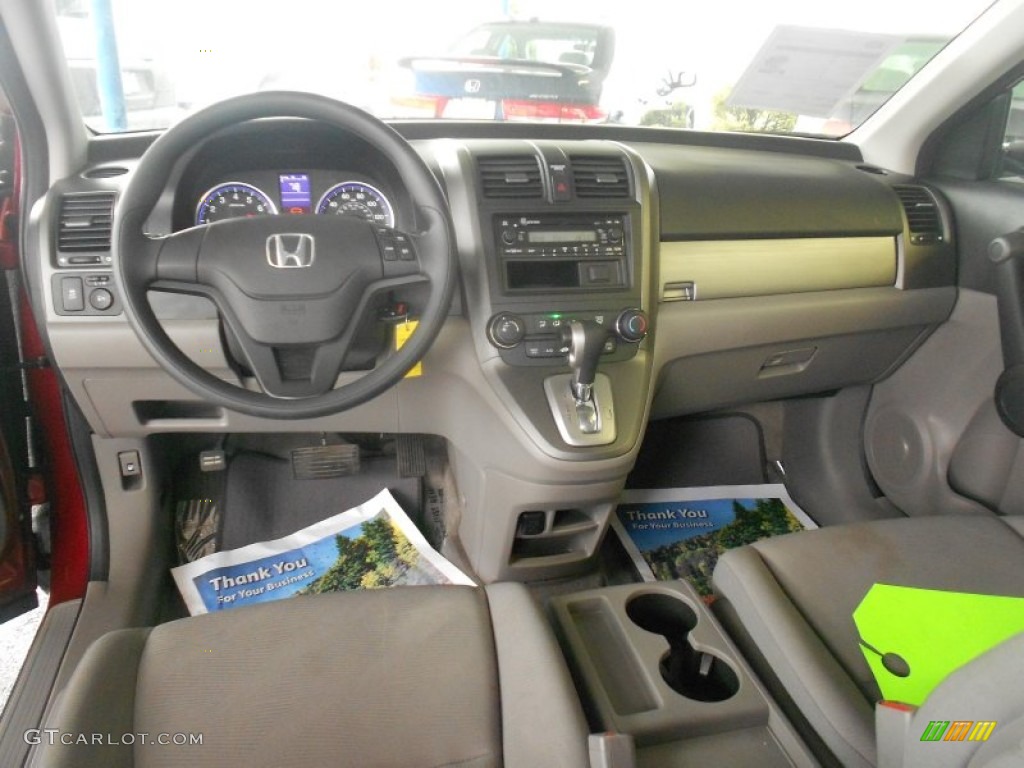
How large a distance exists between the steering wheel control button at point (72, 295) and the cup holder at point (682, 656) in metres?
0.98

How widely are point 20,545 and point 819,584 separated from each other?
137 cm

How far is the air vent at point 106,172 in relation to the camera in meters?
1.18

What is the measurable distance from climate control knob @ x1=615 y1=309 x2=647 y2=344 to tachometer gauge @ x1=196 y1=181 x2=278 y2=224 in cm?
60

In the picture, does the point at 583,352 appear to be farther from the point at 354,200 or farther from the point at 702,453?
the point at 702,453

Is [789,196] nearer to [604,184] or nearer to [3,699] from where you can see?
[604,184]

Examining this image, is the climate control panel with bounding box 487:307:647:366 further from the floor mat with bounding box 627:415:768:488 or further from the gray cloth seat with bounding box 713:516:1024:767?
the floor mat with bounding box 627:415:768:488

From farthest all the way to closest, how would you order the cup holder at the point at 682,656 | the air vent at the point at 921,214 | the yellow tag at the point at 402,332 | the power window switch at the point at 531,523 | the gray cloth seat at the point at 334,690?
1. the air vent at the point at 921,214
2. the power window switch at the point at 531,523
3. the yellow tag at the point at 402,332
4. the cup holder at the point at 682,656
5. the gray cloth seat at the point at 334,690

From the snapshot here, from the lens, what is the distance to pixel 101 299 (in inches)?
44.0

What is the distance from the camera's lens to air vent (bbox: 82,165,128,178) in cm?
118

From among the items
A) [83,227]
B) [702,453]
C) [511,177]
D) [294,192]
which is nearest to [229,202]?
[294,192]

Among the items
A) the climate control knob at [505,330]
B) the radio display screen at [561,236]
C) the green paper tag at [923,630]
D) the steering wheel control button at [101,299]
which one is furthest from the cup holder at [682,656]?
the steering wheel control button at [101,299]

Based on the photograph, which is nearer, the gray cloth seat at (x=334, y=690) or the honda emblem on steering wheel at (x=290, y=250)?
the gray cloth seat at (x=334, y=690)

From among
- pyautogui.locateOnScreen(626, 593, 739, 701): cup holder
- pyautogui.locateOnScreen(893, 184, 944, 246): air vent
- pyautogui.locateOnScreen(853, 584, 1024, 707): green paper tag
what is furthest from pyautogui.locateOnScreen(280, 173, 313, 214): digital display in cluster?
pyautogui.locateOnScreen(893, 184, 944, 246): air vent

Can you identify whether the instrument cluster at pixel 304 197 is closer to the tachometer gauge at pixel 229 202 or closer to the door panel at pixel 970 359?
the tachometer gauge at pixel 229 202
